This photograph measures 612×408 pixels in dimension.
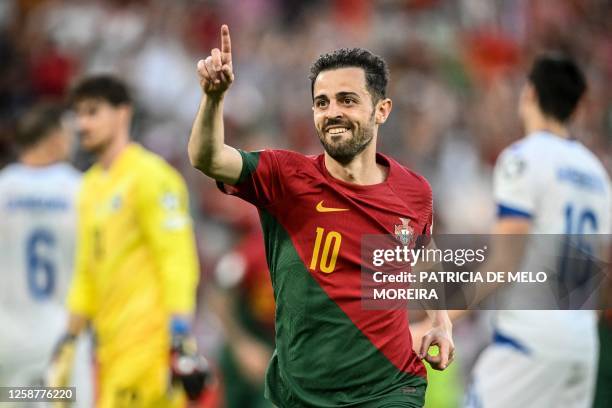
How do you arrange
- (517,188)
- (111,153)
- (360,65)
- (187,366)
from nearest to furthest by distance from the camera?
(360,65) → (517,188) → (187,366) → (111,153)

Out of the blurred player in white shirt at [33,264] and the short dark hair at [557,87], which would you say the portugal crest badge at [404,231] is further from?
the blurred player in white shirt at [33,264]

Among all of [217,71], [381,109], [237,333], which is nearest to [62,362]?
[237,333]

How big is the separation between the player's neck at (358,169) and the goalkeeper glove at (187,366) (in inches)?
99.6

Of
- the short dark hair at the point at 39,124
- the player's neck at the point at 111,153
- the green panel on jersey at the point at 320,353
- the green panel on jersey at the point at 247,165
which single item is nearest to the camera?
the green panel on jersey at the point at 247,165

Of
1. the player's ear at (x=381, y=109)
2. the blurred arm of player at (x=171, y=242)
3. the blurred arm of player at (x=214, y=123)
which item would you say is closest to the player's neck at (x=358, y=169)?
the player's ear at (x=381, y=109)

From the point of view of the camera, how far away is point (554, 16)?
15578mm

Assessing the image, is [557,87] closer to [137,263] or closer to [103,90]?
[137,263]

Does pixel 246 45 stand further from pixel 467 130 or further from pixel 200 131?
pixel 200 131

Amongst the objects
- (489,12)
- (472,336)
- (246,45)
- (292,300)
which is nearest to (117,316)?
(292,300)

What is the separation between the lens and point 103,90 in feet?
26.7

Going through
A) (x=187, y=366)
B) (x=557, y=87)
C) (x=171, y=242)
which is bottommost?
(x=187, y=366)

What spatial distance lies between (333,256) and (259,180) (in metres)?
0.46

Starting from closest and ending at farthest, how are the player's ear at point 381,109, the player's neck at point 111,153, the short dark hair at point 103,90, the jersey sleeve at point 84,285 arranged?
1. the player's ear at point 381,109
2. the jersey sleeve at point 84,285
3. the player's neck at point 111,153
4. the short dark hair at point 103,90

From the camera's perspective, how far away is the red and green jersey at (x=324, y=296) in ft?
15.8
